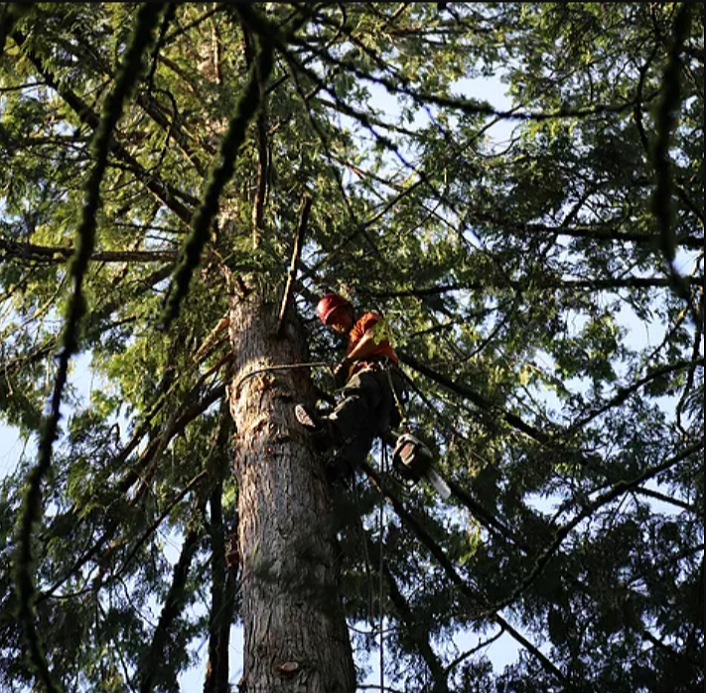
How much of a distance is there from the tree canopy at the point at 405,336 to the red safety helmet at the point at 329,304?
0.41 ft

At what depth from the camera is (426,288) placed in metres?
5.50

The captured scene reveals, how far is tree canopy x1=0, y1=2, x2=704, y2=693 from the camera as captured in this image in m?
4.36

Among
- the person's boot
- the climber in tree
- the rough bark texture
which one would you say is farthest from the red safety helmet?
the person's boot

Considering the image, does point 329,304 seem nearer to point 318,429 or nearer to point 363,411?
point 363,411

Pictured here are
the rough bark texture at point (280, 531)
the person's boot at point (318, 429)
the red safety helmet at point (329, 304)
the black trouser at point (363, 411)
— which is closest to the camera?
the rough bark texture at point (280, 531)

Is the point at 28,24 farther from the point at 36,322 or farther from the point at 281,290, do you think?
the point at 36,322

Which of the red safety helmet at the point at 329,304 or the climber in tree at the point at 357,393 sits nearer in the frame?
the climber in tree at the point at 357,393

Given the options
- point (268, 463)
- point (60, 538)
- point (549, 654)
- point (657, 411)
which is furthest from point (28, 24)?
point (549, 654)

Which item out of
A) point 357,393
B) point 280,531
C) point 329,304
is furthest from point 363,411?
point 280,531

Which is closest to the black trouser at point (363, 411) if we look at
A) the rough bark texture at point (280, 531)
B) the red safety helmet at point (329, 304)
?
the rough bark texture at point (280, 531)

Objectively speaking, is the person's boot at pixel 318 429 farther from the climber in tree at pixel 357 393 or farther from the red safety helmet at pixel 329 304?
the red safety helmet at pixel 329 304

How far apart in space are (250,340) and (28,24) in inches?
72.2

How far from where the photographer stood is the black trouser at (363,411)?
4.66 m

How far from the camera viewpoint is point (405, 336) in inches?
218
